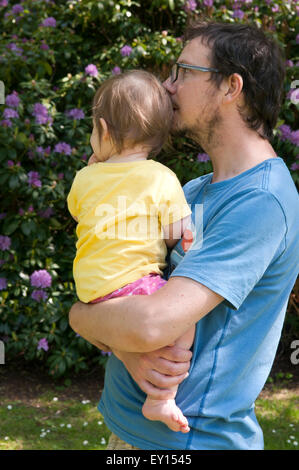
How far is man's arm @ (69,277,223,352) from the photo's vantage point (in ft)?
4.76

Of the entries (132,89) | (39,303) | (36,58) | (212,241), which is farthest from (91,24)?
(212,241)

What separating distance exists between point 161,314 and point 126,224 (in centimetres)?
38

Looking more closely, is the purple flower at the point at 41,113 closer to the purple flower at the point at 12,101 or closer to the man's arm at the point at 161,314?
the purple flower at the point at 12,101

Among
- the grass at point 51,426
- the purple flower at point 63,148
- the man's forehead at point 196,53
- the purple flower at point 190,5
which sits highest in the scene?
the man's forehead at point 196,53

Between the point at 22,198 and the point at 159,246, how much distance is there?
122 inches

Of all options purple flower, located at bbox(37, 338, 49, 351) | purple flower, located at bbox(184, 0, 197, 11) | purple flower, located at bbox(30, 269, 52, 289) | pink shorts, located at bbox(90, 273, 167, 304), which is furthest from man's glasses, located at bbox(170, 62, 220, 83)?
purple flower, located at bbox(184, 0, 197, 11)

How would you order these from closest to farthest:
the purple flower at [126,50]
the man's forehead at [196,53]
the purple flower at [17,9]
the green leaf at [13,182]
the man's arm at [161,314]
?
the man's arm at [161,314], the man's forehead at [196,53], the green leaf at [13,182], the purple flower at [126,50], the purple flower at [17,9]

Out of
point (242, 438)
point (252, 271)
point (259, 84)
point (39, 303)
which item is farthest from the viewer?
point (39, 303)

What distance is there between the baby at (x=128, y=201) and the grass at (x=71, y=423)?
2316 millimetres

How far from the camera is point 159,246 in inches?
70.6

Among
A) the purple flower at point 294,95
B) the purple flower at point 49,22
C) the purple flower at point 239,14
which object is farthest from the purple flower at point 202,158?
the purple flower at point 49,22

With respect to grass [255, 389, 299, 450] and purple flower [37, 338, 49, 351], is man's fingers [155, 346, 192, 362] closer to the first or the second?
grass [255, 389, 299, 450]

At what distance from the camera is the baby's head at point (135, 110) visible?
1.81m

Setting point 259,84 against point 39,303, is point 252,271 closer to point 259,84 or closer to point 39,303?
point 259,84
